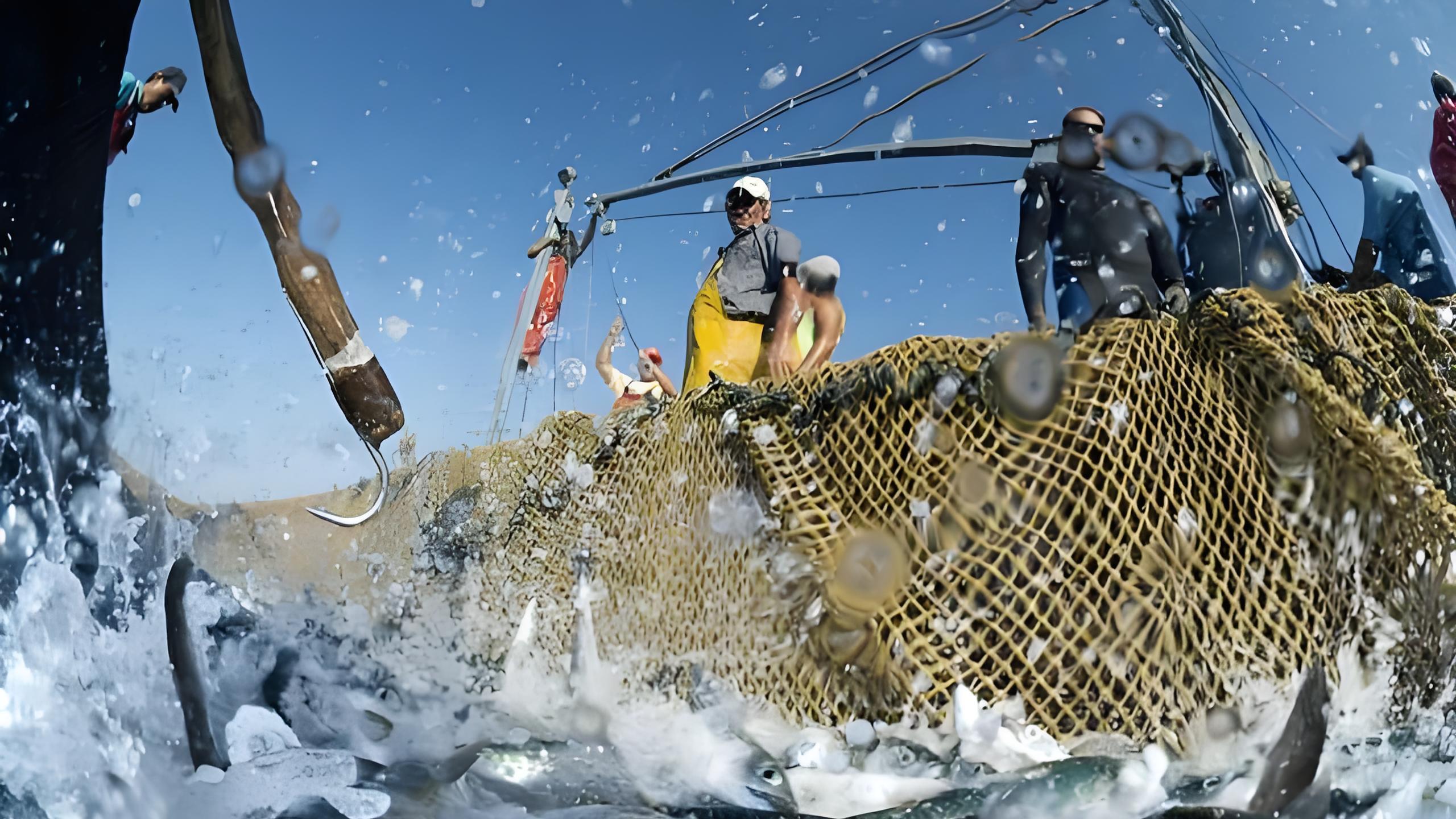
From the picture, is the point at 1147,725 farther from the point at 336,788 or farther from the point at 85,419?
the point at 85,419

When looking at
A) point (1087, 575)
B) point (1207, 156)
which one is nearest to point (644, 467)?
point (1087, 575)

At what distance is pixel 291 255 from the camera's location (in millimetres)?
2979

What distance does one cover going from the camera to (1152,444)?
1.70 meters

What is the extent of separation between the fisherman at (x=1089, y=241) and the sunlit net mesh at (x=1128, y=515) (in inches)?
9.2

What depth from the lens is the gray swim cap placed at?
2.66 meters

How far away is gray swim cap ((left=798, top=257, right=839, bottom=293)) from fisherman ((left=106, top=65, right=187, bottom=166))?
7.07 ft

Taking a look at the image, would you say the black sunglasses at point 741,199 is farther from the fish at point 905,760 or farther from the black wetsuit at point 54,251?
the black wetsuit at point 54,251

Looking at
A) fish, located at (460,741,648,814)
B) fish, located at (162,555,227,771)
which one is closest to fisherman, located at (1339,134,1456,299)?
fish, located at (460,741,648,814)

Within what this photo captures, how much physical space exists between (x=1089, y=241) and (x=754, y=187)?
107 cm

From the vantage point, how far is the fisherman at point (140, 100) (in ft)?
9.33

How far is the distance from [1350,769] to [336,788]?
2.39m

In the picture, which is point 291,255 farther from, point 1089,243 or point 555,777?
point 1089,243

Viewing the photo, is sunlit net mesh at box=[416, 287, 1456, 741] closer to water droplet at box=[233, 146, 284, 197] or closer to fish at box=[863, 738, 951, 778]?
fish at box=[863, 738, 951, 778]

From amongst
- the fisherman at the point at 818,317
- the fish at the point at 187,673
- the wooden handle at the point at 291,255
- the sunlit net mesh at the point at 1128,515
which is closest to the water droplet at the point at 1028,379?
the sunlit net mesh at the point at 1128,515
